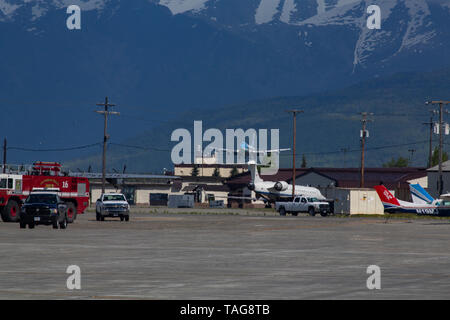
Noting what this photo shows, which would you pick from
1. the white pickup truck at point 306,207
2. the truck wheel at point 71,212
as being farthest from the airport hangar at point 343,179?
the truck wheel at point 71,212

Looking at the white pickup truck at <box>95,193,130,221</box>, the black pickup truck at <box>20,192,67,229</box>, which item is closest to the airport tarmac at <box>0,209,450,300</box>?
the black pickup truck at <box>20,192,67,229</box>

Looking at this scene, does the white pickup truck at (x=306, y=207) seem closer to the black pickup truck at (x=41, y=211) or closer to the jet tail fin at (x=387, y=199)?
the jet tail fin at (x=387, y=199)

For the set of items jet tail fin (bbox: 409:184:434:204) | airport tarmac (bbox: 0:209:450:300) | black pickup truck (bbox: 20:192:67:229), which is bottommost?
airport tarmac (bbox: 0:209:450:300)

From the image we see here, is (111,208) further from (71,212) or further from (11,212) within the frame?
(11,212)

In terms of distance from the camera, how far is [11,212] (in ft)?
201

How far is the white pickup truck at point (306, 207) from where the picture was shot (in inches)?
3679

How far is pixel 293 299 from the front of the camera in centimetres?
1916

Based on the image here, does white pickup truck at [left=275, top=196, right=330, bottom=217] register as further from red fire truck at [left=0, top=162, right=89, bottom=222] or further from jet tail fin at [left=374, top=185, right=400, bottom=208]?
red fire truck at [left=0, top=162, right=89, bottom=222]

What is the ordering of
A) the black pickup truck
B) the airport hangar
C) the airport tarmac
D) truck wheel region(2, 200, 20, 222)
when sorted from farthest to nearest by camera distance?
the airport hangar, truck wheel region(2, 200, 20, 222), the black pickup truck, the airport tarmac

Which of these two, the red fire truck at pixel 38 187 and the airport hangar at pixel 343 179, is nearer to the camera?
the red fire truck at pixel 38 187

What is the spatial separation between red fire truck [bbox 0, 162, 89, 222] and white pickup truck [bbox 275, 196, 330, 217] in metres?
33.2

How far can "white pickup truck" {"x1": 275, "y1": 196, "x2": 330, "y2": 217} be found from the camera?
93.4 m

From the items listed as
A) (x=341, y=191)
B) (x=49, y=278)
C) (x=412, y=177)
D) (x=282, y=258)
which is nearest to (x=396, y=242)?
(x=282, y=258)

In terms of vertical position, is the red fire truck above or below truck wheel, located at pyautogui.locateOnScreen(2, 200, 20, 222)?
above
